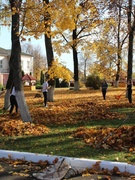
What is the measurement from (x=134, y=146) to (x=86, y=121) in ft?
14.2

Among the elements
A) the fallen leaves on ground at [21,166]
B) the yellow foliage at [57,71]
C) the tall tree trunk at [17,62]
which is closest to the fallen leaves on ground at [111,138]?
the fallen leaves on ground at [21,166]

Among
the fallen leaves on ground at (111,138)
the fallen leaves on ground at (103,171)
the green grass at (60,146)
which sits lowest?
the fallen leaves on ground at (103,171)

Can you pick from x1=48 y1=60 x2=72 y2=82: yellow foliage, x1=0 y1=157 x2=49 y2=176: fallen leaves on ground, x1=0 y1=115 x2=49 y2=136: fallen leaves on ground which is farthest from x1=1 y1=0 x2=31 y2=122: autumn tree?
x1=48 y1=60 x2=72 y2=82: yellow foliage

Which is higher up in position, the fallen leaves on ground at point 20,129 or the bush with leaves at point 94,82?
the bush with leaves at point 94,82

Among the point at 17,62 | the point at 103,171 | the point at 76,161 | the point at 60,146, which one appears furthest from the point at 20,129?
the point at 103,171

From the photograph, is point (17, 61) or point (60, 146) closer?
point (60, 146)

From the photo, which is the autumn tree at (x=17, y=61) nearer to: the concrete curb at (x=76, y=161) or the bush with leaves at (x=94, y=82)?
the concrete curb at (x=76, y=161)

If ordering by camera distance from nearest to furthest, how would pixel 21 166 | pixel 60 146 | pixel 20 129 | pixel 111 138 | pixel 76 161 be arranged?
pixel 76 161 < pixel 21 166 < pixel 60 146 < pixel 111 138 < pixel 20 129

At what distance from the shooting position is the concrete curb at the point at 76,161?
574 centimetres

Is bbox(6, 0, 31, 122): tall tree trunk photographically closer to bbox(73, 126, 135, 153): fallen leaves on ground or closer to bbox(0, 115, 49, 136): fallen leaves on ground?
bbox(0, 115, 49, 136): fallen leaves on ground

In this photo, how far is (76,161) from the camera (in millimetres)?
6086

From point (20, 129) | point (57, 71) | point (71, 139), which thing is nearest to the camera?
point (71, 139)

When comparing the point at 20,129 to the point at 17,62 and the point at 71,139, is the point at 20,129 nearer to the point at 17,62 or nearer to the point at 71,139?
the point at 71,139

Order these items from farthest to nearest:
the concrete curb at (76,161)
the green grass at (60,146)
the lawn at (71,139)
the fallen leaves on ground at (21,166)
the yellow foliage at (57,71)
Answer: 1. the yellow foliage at (57,71)
2. the lawn at (71,139)
3. the green grass at (60,146)
4. the fallen leaves on ground at (21,166)
5. the concrete curb at (76,161)
